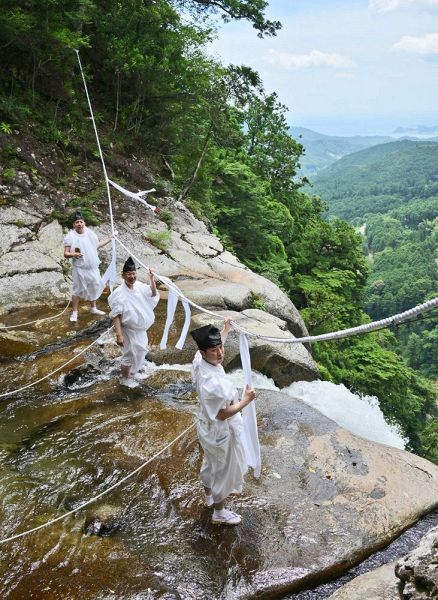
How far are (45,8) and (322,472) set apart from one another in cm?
1190

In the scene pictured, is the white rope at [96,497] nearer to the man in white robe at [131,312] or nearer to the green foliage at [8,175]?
the man in white robe at [131,312]

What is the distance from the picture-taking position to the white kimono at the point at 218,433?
4383 millimetres

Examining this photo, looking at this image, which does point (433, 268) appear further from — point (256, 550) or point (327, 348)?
point (256, 550)

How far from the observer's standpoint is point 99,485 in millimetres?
5312

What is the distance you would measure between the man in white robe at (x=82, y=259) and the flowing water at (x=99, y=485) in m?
1.30

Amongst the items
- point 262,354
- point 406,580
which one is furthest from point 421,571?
point 262,354

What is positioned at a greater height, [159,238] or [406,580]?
[159,238]

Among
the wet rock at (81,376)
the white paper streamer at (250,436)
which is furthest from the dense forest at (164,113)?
the white paper streamer at (250,436)

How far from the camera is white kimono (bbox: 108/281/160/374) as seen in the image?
690 cm

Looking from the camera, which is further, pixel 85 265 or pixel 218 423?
pixel 85 265

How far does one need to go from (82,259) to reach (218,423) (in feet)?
17.7

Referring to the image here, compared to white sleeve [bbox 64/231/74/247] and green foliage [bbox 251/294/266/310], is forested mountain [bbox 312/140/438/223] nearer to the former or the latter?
green foliage [bbox 251/294/266/310]

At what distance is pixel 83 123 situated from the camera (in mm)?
14562

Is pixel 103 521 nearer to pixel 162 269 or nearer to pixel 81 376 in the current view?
pixel 81 376
